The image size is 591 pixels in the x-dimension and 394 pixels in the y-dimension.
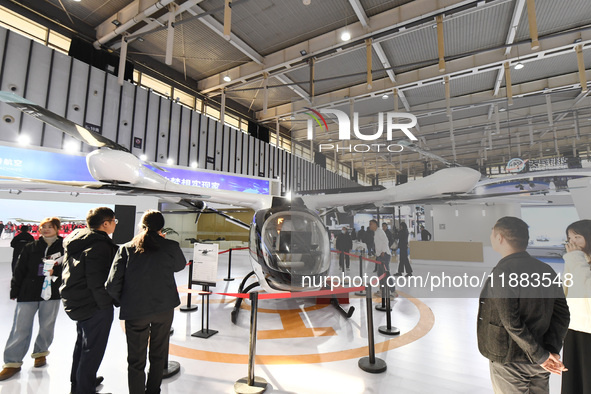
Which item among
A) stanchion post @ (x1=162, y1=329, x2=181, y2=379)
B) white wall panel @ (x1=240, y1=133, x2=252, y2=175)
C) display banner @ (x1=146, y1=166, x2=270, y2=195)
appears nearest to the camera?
stanchion post @ (x1=162, y1=329, x2=181, y2=379)

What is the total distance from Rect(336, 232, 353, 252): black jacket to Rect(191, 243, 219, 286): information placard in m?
2.03

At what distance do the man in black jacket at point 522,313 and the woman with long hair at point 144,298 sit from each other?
2.24 m

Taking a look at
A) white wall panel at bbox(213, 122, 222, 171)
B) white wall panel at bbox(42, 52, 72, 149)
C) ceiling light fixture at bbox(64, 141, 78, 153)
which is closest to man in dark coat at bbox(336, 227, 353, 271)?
ceiling light fixture at bbox(64, 141, 78, 153)

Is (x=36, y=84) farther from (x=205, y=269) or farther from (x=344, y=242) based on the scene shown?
(x=344, y=242)

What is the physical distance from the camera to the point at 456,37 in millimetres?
5090

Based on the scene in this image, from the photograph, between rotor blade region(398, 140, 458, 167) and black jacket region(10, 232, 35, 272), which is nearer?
rotor blade region(398, 140, 458, 167)

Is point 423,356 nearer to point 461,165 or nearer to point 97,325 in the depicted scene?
point 461,165

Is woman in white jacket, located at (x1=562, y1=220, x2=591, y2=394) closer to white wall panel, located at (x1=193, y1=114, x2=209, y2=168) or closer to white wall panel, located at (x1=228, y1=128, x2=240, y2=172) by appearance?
white wall panel, located at (x1=193, y1=114, x2=209, y2=168)

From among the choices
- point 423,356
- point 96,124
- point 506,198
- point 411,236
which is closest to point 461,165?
point 506,198

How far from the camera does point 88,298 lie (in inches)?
84.5

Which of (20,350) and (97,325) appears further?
(20,350)

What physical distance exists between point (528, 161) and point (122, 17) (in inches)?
312

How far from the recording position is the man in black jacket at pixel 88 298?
212 centimetres

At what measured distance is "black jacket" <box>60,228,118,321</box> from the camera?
6.96 ft
